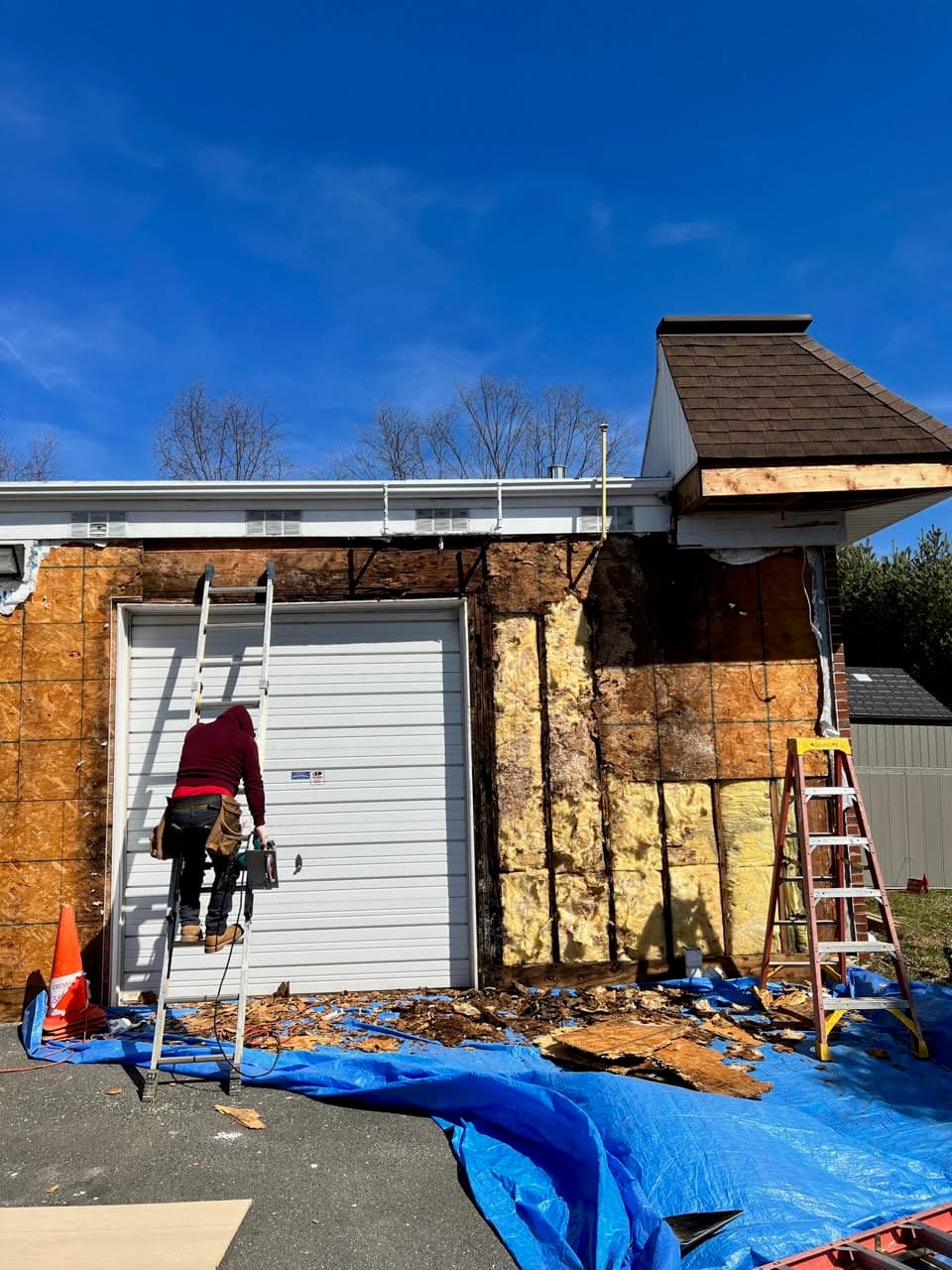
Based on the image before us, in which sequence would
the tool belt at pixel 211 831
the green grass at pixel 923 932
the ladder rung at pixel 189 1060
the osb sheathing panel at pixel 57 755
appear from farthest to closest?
the green grass at pixel 923 932
the osb sheathing panel at pixel 57 755
the tool belt at pixel 211 831
the ladder rung at pixel 189 1060

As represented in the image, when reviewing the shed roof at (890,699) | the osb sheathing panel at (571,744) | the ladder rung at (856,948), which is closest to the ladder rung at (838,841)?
the ladder rung at (856,948)

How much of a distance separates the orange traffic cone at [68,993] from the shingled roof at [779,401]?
19.2 ft

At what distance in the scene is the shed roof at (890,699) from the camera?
52.3ft

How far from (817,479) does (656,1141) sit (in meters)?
4.86

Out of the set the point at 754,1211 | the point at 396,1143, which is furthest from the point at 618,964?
the point at 754,1211

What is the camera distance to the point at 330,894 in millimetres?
7195

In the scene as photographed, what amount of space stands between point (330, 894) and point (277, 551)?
2.82 metres

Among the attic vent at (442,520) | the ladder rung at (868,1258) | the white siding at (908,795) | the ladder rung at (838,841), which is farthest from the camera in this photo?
the white siding at (908,795)

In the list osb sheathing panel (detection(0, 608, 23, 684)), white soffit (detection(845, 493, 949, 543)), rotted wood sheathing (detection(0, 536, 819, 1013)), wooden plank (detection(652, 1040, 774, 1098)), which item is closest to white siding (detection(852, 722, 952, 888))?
white soffit (detection(845, 493, 949, 543))

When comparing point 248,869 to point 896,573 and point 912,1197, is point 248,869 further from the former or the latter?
point 896,573

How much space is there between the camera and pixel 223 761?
5.71 metres

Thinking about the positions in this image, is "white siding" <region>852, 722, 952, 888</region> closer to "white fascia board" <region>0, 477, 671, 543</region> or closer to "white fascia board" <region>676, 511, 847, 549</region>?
"white fascia board" <region>676, 511, 847, 549</region>

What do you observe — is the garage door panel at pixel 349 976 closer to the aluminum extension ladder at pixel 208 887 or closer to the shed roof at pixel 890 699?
the aluminum extension ladder at pixel 208 887

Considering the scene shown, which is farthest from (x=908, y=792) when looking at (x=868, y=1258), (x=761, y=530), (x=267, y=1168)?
(x=267, y=1168)
